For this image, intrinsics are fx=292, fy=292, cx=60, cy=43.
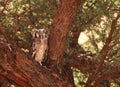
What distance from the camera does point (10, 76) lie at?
3434mm

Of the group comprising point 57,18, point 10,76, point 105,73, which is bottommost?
point 105,73

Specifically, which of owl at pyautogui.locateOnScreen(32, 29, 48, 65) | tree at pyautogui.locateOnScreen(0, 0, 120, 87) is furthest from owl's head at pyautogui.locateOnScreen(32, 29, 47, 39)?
tree at pyautogui.locateOnScreen(0, 0, 120, 87)

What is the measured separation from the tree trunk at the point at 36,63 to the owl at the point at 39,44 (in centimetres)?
10

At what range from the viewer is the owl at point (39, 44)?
3.87 m

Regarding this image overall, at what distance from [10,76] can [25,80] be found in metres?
0.19

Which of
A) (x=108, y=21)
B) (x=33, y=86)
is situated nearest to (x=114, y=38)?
(x=108, y=21)

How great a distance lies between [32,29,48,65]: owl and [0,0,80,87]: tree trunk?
0.33 ft

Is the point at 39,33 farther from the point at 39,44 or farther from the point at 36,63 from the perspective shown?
the point at 36,63

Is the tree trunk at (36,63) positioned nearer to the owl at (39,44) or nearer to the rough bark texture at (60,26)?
the rough bark texture at (60,26)

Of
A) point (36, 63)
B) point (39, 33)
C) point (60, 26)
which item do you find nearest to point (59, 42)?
point (60, 26)

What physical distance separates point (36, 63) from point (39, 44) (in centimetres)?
46

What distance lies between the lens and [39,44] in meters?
3.97

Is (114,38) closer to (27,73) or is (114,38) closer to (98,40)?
(98,40)

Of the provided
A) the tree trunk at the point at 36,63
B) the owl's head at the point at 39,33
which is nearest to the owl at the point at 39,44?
the owl's head at the point at 39,33
